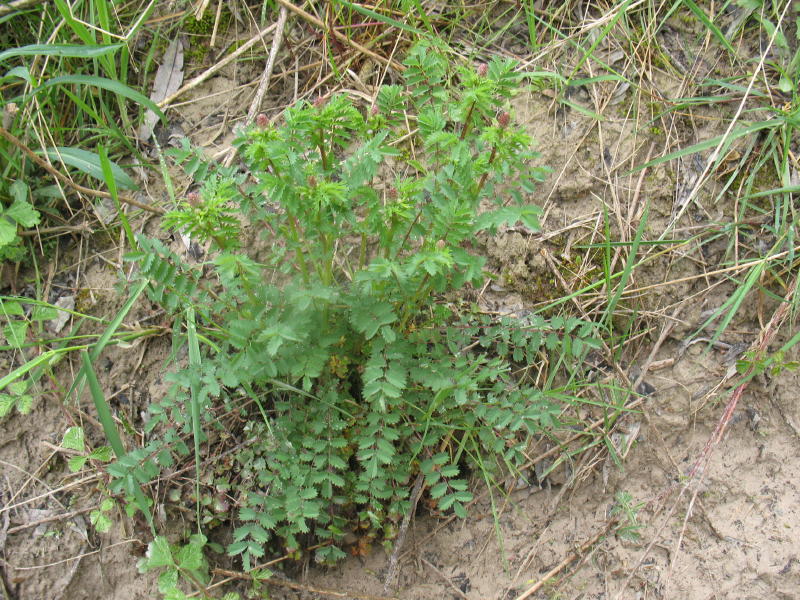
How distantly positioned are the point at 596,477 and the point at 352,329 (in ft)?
3.81

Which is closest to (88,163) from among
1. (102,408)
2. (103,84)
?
(103,84)

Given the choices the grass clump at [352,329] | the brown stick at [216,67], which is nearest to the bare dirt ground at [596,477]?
the grass clump at [352,329]

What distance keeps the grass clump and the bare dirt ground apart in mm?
230

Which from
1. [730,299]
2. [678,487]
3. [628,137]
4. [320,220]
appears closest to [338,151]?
[320,220]

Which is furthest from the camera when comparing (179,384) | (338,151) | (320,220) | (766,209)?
(338,151)

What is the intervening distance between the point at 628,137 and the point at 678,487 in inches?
57.5

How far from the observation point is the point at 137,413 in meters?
2.77

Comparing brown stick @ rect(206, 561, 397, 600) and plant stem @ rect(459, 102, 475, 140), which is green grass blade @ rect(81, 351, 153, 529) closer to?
brown stick @ rect(206, 561, 397, 600)

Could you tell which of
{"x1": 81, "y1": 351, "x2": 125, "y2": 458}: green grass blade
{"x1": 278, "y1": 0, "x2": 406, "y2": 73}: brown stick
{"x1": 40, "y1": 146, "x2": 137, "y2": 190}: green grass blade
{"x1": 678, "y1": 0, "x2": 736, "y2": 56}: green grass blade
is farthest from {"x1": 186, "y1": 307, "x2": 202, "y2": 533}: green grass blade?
{"x1": 678, "y1": 0, "x2": 736, "y2": 56}: green grass blade

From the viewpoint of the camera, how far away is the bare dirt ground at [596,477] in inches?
101

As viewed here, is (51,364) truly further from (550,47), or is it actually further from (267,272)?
(550,47)

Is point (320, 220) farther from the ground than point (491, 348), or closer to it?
farther from the ground

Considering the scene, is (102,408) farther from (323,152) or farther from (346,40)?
(346,40)

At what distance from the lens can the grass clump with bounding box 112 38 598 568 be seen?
2.00 meters
